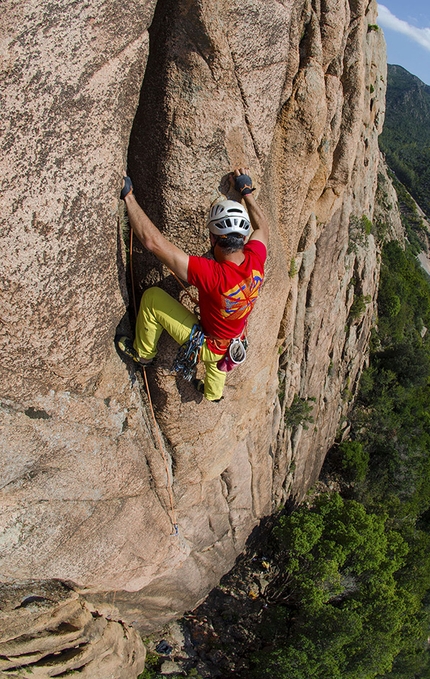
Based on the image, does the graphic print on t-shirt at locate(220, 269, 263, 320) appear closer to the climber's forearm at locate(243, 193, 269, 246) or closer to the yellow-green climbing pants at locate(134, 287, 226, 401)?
the yellow-green climbing pants at locate(134, 287, 226, 401)

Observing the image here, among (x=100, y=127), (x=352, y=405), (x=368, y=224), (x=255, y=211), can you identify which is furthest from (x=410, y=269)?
(x=100, y=127)

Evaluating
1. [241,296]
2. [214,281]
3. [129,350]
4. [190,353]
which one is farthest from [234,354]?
[129,350]

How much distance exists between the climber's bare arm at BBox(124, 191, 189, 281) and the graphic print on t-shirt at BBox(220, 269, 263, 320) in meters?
0.63

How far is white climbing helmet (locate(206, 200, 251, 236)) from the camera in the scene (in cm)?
534

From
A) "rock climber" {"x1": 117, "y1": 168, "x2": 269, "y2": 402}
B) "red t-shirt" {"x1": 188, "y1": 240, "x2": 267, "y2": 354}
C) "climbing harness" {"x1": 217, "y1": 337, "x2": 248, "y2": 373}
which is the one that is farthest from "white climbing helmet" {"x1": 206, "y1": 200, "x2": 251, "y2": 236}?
"climbing harness" {"x1": 217, "y1": 337, "x2": 248, "y2": 373}

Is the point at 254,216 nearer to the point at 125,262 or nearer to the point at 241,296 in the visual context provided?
the point at 241,296

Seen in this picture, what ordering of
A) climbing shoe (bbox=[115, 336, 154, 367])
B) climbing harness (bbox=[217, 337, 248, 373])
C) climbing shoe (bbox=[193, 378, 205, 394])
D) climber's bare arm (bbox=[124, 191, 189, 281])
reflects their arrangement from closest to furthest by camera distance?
climber's bare arm (bbox=[124, 191, 189, 281]) < climbing harness (bbox=[217, 337, 248, 373]) < climbing shoe (bbox=[115, 336, 154, 367]) < climbing shoe (bbox=[193, 378, 205, 394])

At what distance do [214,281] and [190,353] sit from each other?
1.27 meters

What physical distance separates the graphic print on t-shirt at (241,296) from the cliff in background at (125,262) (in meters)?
1.18

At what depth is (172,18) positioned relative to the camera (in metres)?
5.30

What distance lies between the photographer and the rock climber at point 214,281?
538 centimetres

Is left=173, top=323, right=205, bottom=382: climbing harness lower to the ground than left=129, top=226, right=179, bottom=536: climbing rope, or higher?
higher

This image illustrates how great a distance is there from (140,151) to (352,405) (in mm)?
18151

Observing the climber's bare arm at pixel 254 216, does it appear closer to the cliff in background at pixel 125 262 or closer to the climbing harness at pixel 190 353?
the cliff in background at pixel 125 262
